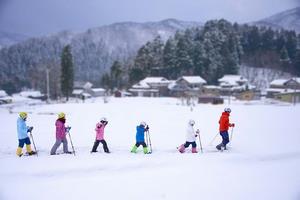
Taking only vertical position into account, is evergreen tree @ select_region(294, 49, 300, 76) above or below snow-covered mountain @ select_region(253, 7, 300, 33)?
below

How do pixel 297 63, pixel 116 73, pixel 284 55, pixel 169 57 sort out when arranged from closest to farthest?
pixel 169 57
pixel 116 73
pixel 297 63
pixel 284 55

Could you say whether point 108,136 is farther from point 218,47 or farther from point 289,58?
point 289,58

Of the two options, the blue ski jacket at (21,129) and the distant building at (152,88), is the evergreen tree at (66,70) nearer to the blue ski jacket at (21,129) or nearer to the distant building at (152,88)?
the distant building at (152,88)

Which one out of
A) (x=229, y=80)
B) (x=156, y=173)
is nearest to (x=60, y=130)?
(x=156, y=173)

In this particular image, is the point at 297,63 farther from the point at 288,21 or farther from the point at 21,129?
the point at 21,129

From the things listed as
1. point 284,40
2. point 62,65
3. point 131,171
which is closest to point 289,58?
point 284,40

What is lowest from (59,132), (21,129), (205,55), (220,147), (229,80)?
(220,147)

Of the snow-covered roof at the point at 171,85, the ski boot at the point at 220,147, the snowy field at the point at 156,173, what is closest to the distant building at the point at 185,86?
the snow-covered roof at the point at 171,85

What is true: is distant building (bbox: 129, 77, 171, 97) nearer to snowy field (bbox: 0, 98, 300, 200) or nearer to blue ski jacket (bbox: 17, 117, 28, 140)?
snowy field (bbox: 0, 98, 300, 200)

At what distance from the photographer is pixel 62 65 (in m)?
54.4

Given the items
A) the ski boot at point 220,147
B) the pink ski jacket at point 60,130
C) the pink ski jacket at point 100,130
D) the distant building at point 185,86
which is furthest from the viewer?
the distant building at point 185,86

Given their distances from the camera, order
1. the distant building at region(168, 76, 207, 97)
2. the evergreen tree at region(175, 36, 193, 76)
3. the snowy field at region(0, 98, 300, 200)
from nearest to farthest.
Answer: the snowy field at region(0, 98, 300, 200), the distant building at region(168, 76, 207, 97), the evergreen tree at region(175, 36, 193, 76)

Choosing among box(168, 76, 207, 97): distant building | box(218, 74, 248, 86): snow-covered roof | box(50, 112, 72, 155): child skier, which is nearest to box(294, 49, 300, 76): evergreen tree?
box(218, 74, 248, 86): snow-covered roof

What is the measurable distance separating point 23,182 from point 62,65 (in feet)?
157
